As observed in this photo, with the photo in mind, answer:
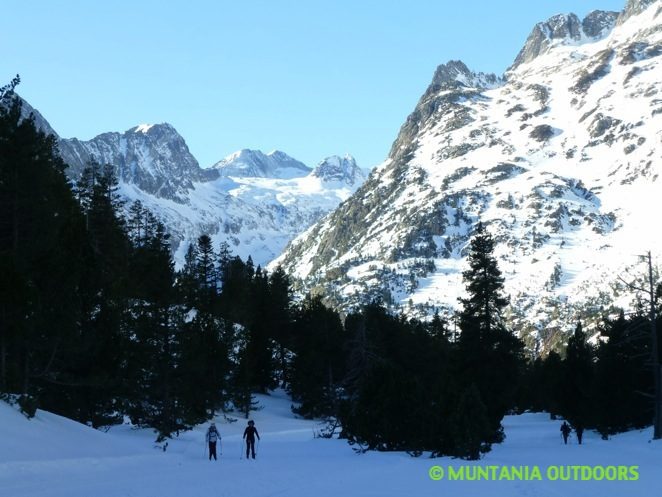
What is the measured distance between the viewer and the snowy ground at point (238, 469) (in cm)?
1812

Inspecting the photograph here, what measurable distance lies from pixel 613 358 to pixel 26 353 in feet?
116

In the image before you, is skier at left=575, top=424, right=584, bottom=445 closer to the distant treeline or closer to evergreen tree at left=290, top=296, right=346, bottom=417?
the distant treeline

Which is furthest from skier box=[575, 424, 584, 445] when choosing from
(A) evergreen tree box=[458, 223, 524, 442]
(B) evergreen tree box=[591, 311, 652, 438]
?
(A) evergreen tree box=[458, 223, 524, 442]

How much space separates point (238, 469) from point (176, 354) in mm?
17529

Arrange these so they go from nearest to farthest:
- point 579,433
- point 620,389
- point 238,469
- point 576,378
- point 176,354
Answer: point 238,469 < point 176,354 < point 579,433 < point 620,389 < point 576,378

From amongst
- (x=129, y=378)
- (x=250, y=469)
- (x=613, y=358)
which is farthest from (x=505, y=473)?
(x=613, y=358)

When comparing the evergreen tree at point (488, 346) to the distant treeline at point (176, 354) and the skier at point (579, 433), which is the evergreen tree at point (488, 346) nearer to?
the distant treeline at point (176, 354)

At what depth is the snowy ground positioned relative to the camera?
18125 mm

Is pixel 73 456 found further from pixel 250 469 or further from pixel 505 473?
pixel 505 473

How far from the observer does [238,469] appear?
2423 cm

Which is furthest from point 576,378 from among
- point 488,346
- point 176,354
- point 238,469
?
point 238,469

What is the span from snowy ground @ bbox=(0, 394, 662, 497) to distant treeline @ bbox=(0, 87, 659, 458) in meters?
2.10

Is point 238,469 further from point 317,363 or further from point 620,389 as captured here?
point 317,363

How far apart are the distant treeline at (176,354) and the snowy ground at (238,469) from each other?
2.10 m
